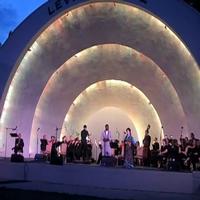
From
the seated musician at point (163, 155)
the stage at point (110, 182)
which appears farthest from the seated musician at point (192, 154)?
the stage at point (110, 182)

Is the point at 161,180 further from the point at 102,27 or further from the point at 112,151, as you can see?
the point at 102,27

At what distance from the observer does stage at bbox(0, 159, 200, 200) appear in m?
13.9

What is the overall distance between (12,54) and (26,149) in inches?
192

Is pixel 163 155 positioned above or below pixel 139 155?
below

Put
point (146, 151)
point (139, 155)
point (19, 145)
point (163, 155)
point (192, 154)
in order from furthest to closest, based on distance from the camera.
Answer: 1. point (19, 145)
2. point (139, 155)
3. point (146, 151)
4. point (163, 155)
5. point (192, 154)

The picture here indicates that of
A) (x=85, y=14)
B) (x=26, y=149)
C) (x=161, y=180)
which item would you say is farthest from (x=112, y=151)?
(x=161, y=180)

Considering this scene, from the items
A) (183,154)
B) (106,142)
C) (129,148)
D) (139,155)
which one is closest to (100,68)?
(139,155)

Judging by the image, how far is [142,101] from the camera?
27922mm

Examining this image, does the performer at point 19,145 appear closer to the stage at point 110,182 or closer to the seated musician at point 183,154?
the stage at point 110,182

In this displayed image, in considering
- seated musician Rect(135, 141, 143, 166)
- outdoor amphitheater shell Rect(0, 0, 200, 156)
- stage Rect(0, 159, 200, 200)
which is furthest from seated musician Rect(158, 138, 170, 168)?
stage Rect(0, 159, 200, 200)

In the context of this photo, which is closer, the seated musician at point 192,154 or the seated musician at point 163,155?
the seated musician at point 192,154

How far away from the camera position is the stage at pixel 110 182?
45.8ft

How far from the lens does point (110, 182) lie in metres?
15.2

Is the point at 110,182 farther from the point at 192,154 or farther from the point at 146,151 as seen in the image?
the point at 146,151
